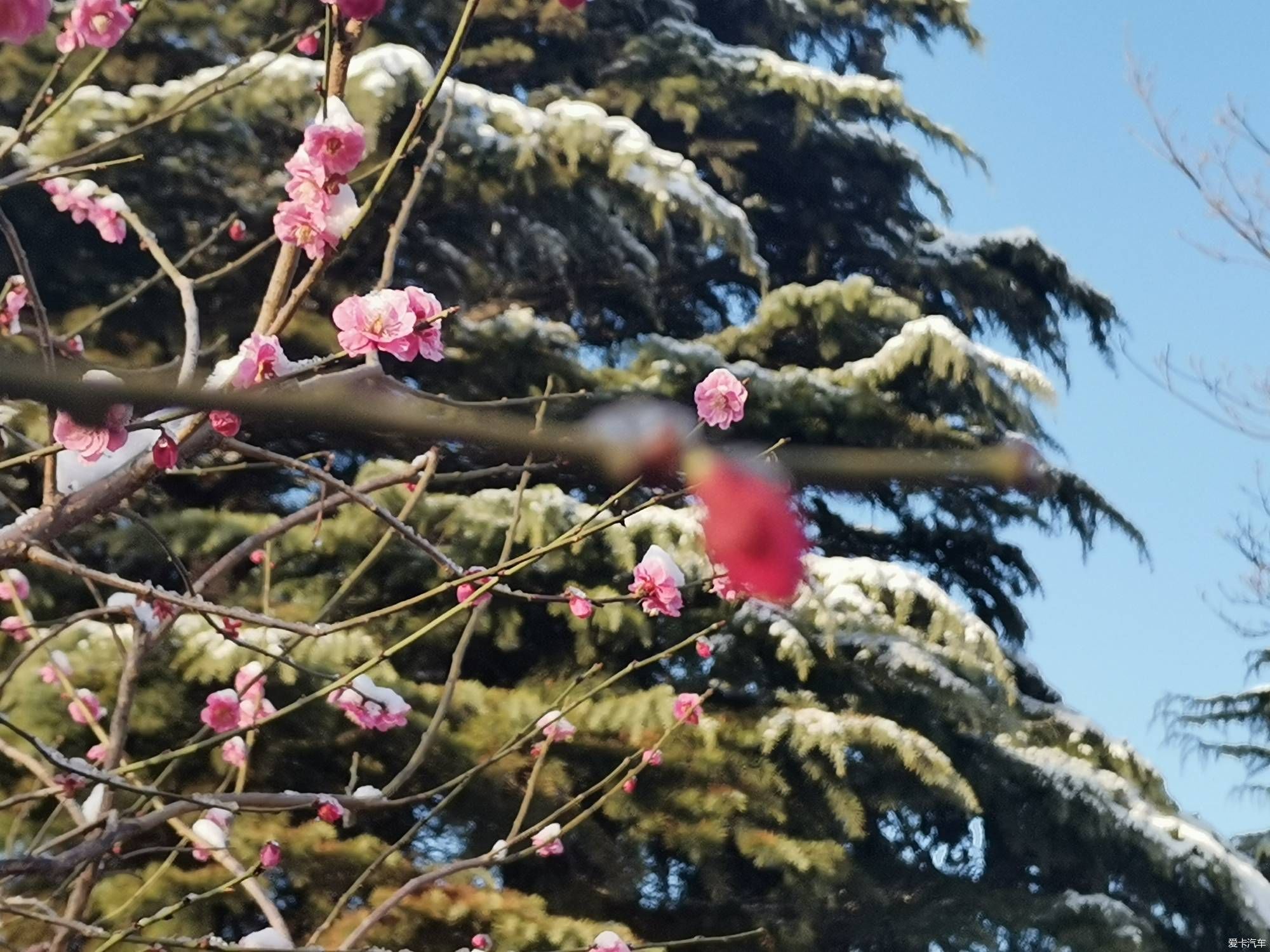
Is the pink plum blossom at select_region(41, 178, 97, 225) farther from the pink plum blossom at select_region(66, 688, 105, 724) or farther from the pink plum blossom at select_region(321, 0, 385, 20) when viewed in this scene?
the pink plum blossom at select_region(321, 0, 385, 20)

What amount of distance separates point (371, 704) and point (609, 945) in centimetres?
67

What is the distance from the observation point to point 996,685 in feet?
13.9

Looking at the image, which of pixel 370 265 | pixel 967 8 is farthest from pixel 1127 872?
pixel 967 8

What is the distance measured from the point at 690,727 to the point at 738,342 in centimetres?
190

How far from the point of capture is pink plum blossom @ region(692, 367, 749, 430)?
1797 mm

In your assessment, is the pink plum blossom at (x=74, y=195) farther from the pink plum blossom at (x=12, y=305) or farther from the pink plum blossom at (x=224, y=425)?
the pink plum blossom at (x=224, y=425)

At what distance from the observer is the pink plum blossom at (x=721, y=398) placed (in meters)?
1.80

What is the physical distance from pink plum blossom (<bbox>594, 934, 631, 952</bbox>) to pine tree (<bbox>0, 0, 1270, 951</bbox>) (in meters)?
0.72

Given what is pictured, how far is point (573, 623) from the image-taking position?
372 cm

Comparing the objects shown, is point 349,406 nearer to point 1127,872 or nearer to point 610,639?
point 610,639

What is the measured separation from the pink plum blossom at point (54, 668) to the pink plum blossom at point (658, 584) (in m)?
1.47

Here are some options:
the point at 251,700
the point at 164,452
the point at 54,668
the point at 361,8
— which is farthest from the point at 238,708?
the point at 361,8

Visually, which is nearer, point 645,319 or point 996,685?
point 996,685

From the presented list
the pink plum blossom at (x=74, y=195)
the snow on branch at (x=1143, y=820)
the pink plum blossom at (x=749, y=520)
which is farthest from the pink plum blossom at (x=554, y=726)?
the snow on branch at (x=1143, y=820)
